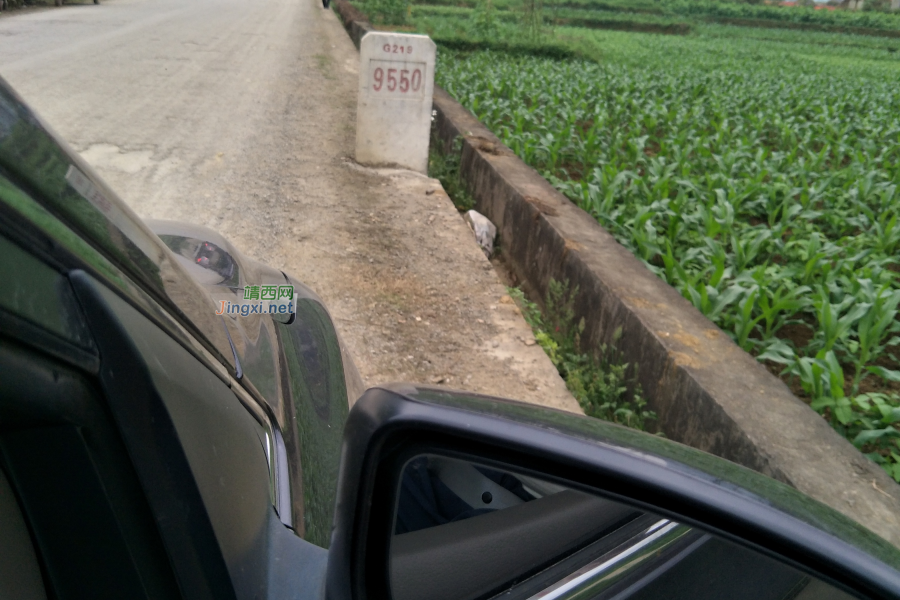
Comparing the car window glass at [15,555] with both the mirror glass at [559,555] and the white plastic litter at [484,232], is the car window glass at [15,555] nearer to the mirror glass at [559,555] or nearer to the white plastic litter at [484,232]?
the mirror glass at [559,555]

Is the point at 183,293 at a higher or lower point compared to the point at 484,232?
higher

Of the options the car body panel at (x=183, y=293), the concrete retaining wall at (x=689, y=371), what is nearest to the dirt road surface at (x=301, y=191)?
the concrete retaining wall at (x=689, y=371)

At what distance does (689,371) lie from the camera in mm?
2463

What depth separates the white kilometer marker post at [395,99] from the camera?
5547 mm

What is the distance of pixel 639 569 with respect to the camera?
88 centimetres

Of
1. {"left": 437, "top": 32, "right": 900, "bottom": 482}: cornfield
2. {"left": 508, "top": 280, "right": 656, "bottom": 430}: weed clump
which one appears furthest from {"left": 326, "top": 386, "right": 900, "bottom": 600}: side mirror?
{"left": 437, "top": 32, "right": 900, "bottom": 482}: cornfield

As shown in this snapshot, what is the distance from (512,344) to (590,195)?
5.70ft

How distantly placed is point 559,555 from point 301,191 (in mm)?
4668

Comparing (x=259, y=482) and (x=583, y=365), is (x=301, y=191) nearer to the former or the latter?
(x=583, y=365)

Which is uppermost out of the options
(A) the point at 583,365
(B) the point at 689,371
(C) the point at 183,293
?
(C) the point at 183,293

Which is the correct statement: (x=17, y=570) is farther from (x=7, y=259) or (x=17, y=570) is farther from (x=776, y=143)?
(x=776, y=143)

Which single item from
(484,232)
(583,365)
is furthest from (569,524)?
(484,232)

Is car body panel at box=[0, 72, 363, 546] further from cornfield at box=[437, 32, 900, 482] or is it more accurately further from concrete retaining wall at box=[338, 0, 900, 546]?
cornfield at box=[437, 32, 900, 482]

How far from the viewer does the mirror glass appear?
0.81m
